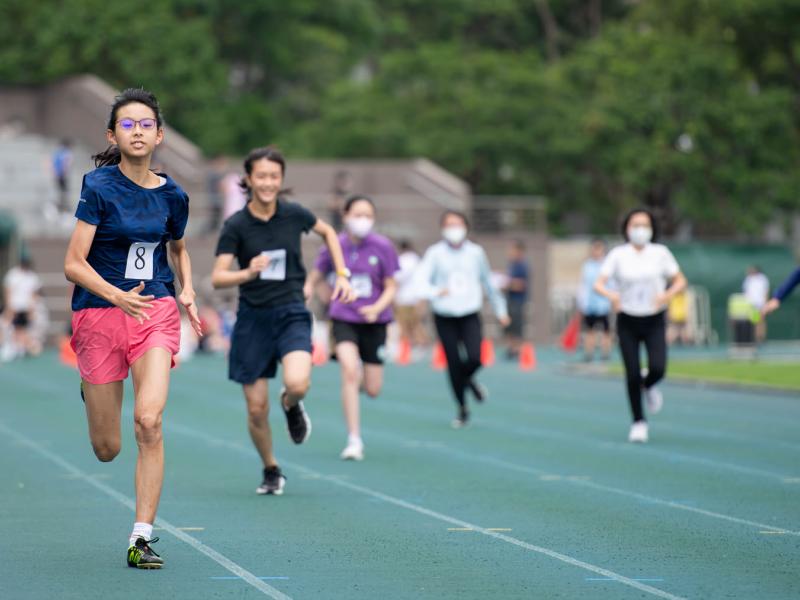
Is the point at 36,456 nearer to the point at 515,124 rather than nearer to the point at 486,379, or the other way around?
the point at 486,379

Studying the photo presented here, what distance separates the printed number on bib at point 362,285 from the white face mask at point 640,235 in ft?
8.38

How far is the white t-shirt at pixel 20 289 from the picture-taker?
Result: 114 feet

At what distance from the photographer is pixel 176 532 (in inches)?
402

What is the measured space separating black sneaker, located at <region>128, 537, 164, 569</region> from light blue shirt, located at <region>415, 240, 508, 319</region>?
30.4 ft

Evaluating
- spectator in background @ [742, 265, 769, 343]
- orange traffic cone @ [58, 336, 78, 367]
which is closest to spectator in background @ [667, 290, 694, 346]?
spectator in background @ [742, 265, 769, 343]

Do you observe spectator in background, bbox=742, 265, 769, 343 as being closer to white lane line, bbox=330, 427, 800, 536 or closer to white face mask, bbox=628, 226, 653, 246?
white lane line, bbox=330, 427, 800, 536

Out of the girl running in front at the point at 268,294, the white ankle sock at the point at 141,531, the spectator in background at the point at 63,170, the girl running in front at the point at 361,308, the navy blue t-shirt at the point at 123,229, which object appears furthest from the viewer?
the spectator in background at the point at 63,170

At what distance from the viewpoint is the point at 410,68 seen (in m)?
54.4

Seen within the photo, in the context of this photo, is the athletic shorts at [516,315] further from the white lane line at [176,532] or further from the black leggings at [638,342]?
the white lane line at [176,532]

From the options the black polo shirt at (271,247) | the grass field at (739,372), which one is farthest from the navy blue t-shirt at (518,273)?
the black polo shirt at (271,247)

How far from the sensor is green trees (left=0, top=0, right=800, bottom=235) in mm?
50156

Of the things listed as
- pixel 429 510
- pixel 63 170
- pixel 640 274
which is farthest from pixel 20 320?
pixel 429 510

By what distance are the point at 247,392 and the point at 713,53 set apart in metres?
40.0

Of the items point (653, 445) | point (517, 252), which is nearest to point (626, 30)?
point (517, 252)
